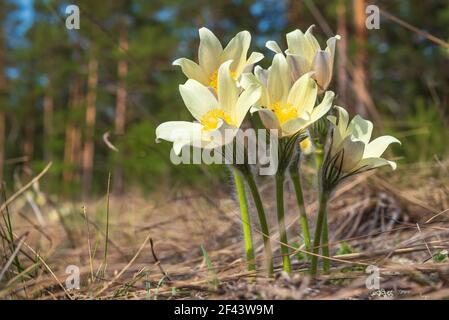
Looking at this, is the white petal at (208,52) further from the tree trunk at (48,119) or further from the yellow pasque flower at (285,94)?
the tree trunk at (48,119)

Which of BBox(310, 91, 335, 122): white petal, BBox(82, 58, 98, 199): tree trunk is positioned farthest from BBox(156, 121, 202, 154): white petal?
BBox(82, 58, 98, 199): tree trunk

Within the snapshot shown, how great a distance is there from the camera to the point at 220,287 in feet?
3.27

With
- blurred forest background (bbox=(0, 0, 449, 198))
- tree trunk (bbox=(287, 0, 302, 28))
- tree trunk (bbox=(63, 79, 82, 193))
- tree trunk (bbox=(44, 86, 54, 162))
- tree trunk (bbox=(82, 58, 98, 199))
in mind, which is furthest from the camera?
tree trunk (bbox=(44, 86, 54, 162))

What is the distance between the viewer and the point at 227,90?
0.97m

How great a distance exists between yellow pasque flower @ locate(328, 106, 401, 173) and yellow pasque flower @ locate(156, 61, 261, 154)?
0.57 feet

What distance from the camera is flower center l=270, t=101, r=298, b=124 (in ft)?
3.26

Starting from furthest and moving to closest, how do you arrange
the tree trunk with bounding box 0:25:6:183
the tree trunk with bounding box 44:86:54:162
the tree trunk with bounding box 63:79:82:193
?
the tree trunk with bounding box 44:86:54:162 < the tree trunk with bounding box 63:79:82:193 < the tree trunk with bounding box 0:25:6:183

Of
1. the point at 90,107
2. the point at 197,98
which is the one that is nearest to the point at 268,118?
the point at 197,98

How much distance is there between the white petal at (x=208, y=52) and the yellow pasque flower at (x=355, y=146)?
30 cm

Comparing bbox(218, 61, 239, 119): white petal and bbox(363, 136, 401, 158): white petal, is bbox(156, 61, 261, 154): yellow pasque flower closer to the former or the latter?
bbox(218, 61, 239, 119): white petal

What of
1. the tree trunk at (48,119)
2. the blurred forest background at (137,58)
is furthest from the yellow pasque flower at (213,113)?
the tree trunk at (48,119)

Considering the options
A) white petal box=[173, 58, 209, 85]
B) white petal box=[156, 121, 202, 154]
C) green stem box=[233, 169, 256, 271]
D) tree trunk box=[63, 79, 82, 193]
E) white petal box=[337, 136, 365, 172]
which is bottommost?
green stem box=[233, 169, 256, 271]

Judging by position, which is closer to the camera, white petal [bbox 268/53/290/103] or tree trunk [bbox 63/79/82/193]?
white petal [bbox 268/53/290/103]

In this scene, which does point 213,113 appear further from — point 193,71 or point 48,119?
point 48,119
